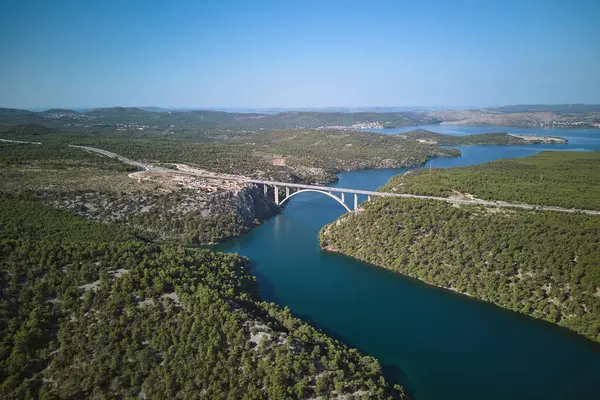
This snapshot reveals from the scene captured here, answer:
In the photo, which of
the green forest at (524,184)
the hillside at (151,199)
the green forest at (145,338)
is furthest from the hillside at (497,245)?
the green forest at (145,338)

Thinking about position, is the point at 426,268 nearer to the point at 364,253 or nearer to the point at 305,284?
the point at 364,253

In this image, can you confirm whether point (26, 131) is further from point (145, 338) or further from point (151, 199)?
point (145, 338)

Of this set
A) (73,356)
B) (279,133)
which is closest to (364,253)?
(73,356)

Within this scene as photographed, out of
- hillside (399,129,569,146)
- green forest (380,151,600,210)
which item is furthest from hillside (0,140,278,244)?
hillside (399,129,569,146)

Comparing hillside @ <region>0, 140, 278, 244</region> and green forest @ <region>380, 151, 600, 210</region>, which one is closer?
green forest @ <region>380, 151, 600, 210</region>

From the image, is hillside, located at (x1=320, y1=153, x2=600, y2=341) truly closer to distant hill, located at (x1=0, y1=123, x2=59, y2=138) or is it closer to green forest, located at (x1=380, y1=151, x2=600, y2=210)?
green forest, located at (x1=380, y1=151, x2=600, y2=210)
